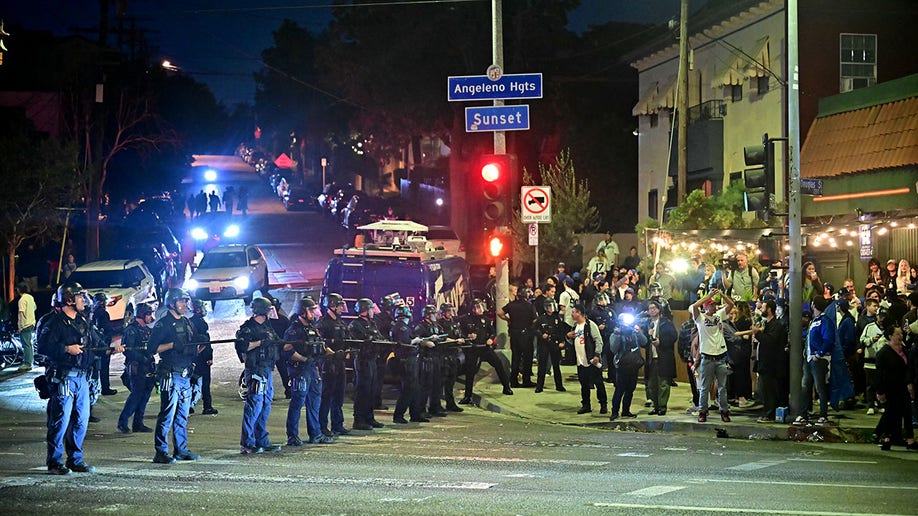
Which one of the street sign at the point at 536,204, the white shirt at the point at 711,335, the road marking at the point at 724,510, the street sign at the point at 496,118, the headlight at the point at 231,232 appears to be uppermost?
the street sign at the point at 496,118

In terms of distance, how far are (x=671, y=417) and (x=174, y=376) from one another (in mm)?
8422

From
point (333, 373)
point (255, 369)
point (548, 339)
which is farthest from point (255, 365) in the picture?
point (548, 339)

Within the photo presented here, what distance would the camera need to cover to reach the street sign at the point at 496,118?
72.4 feet

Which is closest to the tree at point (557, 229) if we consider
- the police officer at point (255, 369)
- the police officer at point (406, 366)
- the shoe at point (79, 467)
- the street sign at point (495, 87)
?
the street sign at point (495, 87)

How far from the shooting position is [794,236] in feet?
59.2

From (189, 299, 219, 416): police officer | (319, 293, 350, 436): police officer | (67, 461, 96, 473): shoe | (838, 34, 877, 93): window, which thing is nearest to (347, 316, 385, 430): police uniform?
(319, 293, 350, 436): police officer

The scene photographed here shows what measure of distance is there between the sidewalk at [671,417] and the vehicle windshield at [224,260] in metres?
13.1

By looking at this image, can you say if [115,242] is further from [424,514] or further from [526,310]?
[424,514]

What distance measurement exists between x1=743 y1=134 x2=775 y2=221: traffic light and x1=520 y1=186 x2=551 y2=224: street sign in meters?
5.37

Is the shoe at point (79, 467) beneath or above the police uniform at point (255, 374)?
beneath

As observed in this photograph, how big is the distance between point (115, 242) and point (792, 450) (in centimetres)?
3896

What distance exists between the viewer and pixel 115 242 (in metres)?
49.5

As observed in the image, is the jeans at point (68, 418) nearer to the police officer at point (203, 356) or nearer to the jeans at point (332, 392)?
the police officer at point (203, 356)

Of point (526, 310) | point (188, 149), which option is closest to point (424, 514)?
point (526, 310)
